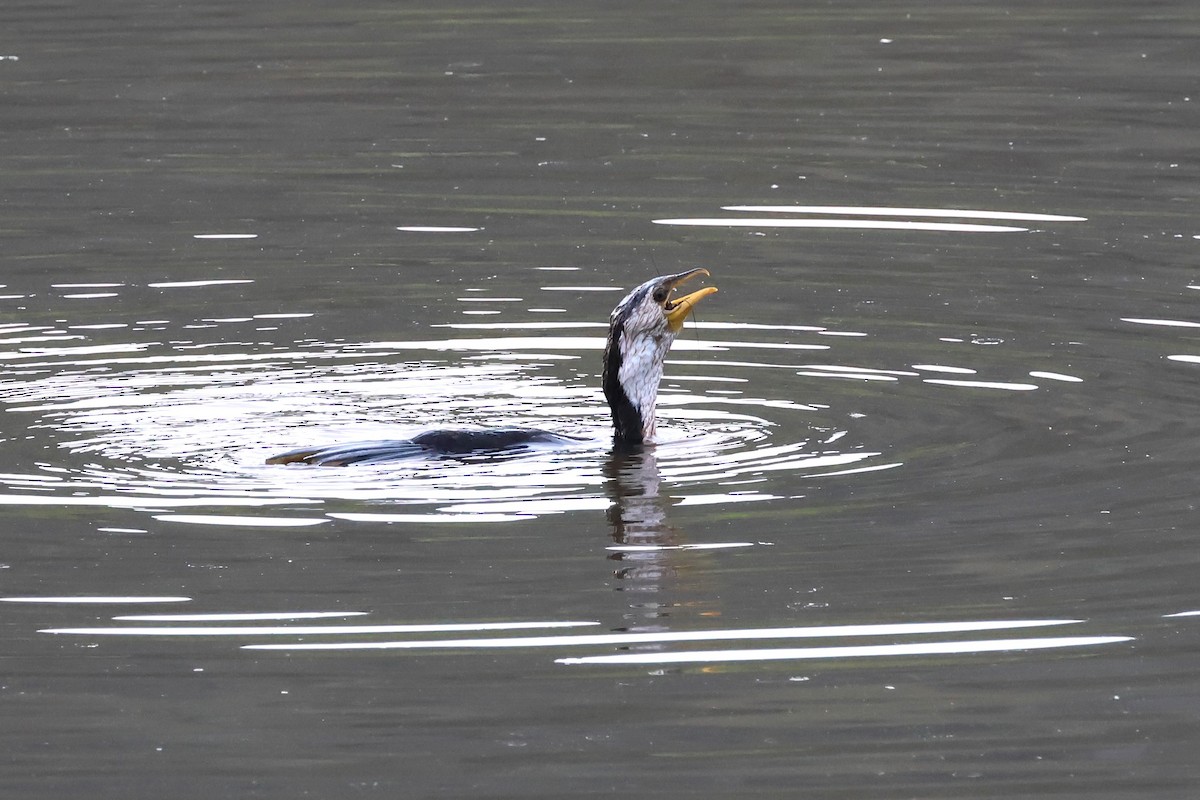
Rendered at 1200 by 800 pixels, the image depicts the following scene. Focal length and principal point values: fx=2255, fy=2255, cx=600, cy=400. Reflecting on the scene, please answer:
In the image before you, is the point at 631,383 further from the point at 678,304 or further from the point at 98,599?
the point at 98,599

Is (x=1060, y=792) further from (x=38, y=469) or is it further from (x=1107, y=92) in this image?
(x=1107, y=92)

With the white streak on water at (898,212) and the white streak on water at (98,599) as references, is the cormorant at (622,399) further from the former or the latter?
the white streak on water at (898,212)

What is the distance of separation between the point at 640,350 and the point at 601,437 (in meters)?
0.48

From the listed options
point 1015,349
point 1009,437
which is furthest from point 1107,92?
point 1009,437

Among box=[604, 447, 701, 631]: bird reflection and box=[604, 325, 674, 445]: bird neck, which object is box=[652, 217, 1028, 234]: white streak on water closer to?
box=[604, 325, 674, 445]: bird neck

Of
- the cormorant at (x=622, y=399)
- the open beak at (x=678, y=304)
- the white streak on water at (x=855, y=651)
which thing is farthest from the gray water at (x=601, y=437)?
the open beak at (x=678, y=304)

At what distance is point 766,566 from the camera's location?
8508 mm

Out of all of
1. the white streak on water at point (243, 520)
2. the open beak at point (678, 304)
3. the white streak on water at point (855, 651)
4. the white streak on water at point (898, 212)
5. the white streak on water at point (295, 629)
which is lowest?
the white streak on water at point (855, 651)

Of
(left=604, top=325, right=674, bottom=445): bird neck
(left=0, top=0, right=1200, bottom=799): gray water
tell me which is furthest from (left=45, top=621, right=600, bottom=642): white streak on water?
(left=604, top=325, right=674, bottom=445): bird neck

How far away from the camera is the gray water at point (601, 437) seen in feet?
23.0

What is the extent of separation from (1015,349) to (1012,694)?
A: 5.51 metres

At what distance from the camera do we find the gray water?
276 inches

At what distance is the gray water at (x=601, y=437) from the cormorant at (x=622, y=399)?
17 cm

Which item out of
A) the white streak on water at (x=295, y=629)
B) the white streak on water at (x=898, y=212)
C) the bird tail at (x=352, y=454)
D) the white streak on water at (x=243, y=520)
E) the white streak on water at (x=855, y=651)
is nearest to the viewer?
the white streak on water at (x=855, y=651)
